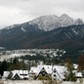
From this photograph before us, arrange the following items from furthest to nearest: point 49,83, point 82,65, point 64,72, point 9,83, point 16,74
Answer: point 82,65 < point 16,74 < point 64,72 < point 9,83 < point 49,83

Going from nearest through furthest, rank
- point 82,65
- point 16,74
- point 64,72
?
point 64,72 → point 16,74 → point 82,65

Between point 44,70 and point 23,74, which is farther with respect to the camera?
point 23,74

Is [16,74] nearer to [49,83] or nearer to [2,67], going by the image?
[2,67]

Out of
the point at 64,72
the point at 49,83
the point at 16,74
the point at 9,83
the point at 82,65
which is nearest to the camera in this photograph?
the point at 49,83

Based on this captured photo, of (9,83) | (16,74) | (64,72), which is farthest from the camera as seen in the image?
(16,74)

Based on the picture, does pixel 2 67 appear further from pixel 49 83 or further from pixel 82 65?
pixel 49 83

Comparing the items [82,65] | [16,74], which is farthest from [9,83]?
[82,65]

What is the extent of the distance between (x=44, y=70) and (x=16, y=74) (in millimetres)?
12261

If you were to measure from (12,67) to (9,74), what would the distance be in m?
18.0

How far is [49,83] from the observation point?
47.2 metres

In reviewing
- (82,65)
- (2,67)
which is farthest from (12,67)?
(82,65)

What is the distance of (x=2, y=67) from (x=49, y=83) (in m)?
82.1

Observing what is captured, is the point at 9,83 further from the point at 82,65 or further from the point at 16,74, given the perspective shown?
the point at 82,65

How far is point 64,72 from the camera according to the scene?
97688 mm
